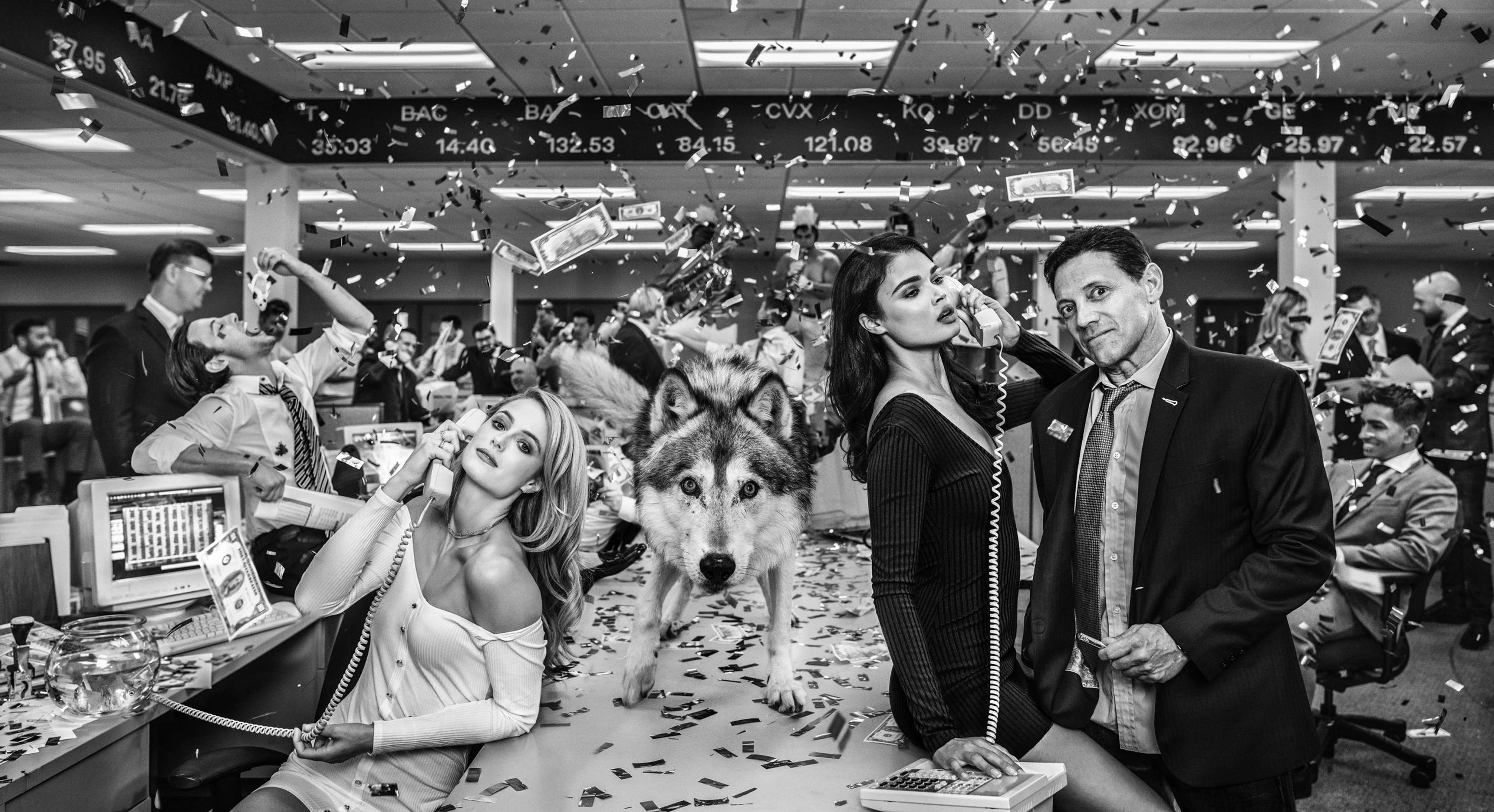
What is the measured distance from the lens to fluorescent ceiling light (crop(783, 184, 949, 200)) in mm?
10617

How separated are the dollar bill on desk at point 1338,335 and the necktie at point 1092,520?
430 cm

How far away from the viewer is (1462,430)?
19.9 ft

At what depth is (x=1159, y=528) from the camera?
5.95 ft

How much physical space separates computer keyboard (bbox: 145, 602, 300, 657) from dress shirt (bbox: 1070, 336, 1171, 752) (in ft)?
6.86

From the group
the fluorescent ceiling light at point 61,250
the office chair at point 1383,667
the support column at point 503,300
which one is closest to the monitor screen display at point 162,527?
the office chair at point 1383,667

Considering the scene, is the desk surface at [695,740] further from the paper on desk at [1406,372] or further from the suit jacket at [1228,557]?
the paper on desk at [1406,372]

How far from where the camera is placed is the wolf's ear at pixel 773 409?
2279 millimetres

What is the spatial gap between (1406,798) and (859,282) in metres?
3.15

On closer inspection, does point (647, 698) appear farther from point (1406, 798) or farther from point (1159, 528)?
point (1406, 798)

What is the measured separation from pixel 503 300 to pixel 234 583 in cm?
1308

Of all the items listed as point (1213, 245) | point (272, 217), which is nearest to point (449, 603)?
point (272, 217)

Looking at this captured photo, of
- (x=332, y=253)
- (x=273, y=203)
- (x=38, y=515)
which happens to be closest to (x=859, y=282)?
(x=38, y=515)

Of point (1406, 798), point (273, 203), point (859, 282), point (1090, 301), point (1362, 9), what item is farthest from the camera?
point (273, 203)

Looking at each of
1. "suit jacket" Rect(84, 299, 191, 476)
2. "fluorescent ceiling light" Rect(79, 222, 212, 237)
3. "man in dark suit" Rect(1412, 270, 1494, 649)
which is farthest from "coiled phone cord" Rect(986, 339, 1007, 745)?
"fluorescent ceiling light" Rect(79, 222, 212, 237)
